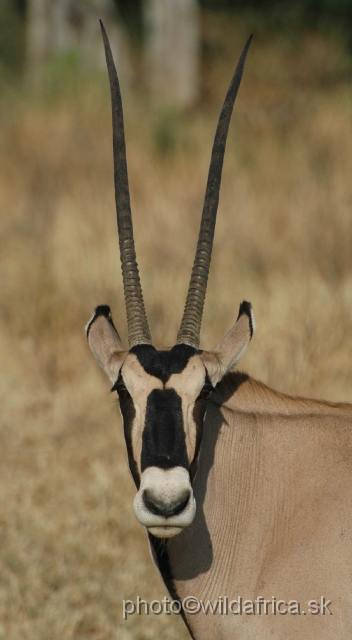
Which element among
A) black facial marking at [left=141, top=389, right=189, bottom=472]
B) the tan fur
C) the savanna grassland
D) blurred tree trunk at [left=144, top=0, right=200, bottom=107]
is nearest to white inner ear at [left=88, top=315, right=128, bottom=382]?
the savanna grassland

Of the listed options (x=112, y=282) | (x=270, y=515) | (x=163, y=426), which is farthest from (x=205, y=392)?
(x=112, y=282)

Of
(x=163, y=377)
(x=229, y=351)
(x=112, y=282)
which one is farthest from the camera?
(x=112, y=282)

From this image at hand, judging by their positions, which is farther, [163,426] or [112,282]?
[112,282]

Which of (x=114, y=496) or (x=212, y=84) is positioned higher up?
(x=212, y=84)

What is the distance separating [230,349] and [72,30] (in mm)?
17999

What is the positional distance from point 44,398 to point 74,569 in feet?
9.22

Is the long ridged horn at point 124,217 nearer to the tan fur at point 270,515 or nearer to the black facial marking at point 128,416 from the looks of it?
the black facial marking at point 128,416

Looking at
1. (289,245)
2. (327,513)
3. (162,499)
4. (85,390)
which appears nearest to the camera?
(162,499)

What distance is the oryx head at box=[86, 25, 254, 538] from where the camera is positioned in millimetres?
3535

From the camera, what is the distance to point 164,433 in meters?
3.70

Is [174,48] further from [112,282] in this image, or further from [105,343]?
[105,343]

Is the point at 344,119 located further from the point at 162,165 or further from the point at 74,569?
the point at 74,569

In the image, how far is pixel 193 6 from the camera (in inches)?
738

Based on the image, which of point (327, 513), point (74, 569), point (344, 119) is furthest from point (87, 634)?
point (344, 119)
